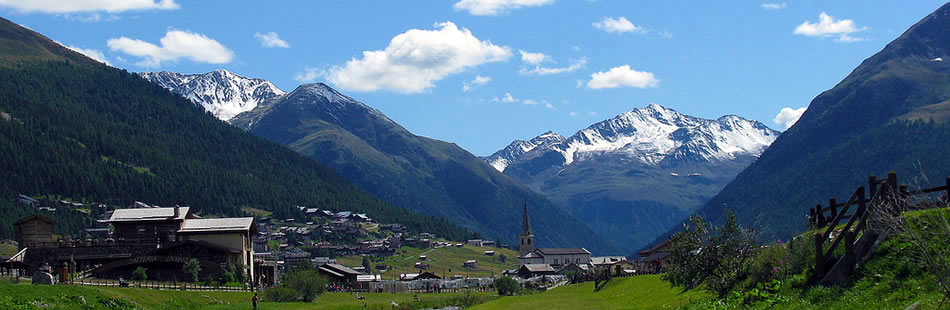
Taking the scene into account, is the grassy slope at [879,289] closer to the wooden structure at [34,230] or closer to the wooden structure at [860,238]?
the wooden structure at [860,238]

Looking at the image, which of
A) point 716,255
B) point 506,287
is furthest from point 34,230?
point 716,255

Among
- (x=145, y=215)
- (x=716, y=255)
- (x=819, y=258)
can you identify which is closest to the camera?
(x=819, y=258)

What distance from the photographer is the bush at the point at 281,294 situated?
297 feet

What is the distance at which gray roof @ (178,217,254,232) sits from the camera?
362 ft

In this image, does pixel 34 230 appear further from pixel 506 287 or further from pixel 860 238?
pixel 860 238

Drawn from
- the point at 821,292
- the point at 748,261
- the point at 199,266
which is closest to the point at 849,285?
the point at 821,292

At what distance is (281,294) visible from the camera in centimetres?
9131

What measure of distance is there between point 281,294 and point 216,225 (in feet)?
77.6

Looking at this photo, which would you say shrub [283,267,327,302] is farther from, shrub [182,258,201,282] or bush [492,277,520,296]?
bush [492,277,520,296]

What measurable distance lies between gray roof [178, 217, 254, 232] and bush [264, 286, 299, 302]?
1910 centimetres

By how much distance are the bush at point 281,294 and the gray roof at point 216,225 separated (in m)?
19.1

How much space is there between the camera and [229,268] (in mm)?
104688

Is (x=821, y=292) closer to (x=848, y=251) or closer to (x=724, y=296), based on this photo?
(x=848, y=251)

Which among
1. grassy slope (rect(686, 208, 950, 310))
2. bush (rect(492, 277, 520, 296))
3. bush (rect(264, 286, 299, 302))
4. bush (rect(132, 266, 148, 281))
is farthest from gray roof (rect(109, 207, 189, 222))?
grassy slope (rect(686, 208, 950, 310))
